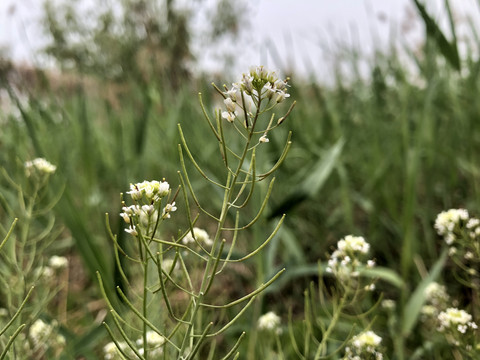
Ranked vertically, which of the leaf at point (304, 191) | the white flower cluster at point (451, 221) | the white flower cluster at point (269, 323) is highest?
the leaf at point (304, 191)

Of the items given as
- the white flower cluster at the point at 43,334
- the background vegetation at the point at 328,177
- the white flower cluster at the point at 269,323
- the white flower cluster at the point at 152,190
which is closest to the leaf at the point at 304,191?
the background vegetation at the point at 328,177

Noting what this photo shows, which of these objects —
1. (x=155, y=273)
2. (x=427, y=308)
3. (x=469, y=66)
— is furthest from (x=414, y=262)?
(x=469, y=66)

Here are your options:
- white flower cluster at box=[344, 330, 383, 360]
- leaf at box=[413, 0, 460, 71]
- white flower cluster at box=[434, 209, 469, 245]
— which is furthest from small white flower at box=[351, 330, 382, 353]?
leaf at box=[413, 0, 460, 71]

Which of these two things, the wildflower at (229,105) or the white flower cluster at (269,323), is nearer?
the wildflower at (229,105)

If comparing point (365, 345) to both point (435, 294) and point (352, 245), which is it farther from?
point (435, 294)

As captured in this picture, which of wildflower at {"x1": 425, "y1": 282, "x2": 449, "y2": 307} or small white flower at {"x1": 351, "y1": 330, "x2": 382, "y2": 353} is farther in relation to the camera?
wildflower at {"x1": 425, "y1": 282, "x2": 449, "y2": 307}

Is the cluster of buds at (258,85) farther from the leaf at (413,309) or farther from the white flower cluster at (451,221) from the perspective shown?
the leaf at (413,309)

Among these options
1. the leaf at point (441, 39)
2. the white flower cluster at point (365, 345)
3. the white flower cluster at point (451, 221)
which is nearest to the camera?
the white flower cluster at point (365, 345)

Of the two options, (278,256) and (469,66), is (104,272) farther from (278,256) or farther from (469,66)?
(469,66)

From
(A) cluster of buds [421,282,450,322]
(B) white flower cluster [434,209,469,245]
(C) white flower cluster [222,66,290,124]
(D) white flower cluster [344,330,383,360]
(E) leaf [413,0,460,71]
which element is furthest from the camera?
(E) leaf [413,0,460,71]

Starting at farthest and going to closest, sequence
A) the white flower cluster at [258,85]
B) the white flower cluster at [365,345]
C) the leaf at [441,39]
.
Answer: the leaf at [441,39]
the white flower cluster at [365,345]
the white flower cluster at [258,85]

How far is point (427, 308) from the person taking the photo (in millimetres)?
1078

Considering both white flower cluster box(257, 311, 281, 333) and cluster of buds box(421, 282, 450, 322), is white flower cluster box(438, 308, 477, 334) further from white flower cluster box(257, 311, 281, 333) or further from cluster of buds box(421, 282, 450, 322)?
white flower cluster box(257, 311, 281, 333)

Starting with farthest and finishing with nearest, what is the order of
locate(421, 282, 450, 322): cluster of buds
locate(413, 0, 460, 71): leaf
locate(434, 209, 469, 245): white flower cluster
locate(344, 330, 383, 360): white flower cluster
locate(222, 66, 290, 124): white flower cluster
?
locate(413, 0, 460, 71): leaf, locate(421, 282, 450, 322): cluster of buds, locate(434, 209, 469, 245): white flower cluster, locate(344, 330, 383, 360): white flower cluster, locate(222, 66, 290, 124): white flower cluster
